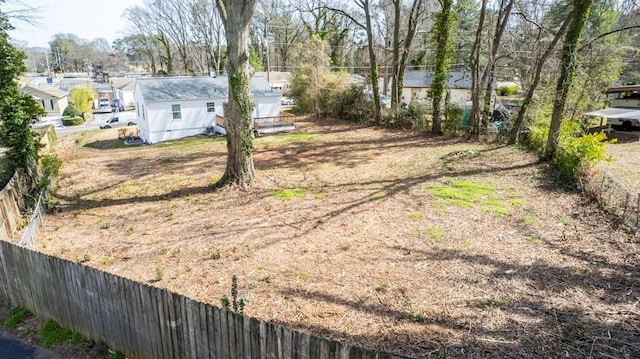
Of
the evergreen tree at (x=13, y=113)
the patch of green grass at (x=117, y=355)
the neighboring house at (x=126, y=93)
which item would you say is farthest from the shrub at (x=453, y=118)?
the neighboring house at (x=126, y=93)

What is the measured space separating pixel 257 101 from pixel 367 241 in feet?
66.6

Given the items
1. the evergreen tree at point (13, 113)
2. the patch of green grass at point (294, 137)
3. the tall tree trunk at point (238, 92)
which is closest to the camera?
the tall tree trunk at point (238, 92)

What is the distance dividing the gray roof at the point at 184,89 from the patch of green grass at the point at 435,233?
1943 cm

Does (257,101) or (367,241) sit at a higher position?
(257,101)

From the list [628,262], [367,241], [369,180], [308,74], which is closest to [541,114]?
[369,180]

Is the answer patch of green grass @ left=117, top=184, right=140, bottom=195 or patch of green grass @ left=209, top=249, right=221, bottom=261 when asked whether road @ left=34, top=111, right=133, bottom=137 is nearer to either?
patch of green grass @ left=117, top=184, right=140, bottom=195

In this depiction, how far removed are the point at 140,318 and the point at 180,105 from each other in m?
22.0

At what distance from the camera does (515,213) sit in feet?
29.6

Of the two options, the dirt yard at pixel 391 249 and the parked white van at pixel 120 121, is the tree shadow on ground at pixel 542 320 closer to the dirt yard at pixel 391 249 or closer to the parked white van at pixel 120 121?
the dirt yard at pixel 391 249

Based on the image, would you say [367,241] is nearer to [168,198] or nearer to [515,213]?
[515,213]

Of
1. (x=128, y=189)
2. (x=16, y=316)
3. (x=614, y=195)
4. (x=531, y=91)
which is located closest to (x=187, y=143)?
(x=128, y=189)

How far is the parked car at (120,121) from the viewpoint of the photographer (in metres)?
37.5

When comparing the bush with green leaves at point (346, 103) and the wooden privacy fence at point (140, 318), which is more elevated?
the bush with green leaves at point (346, 103)

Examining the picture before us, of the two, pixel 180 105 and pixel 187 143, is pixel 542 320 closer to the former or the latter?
pixel 187 143
